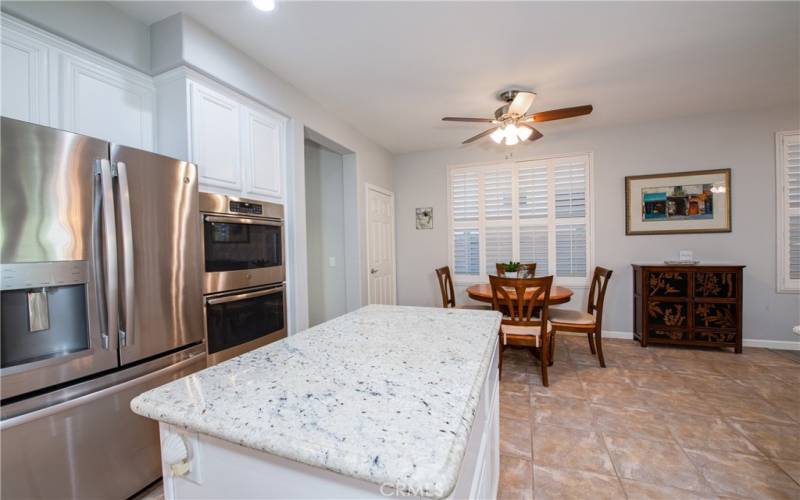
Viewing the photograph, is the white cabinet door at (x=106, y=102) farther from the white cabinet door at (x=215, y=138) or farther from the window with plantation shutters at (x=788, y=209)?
the window with plantation shutters at (x=788, y=209)

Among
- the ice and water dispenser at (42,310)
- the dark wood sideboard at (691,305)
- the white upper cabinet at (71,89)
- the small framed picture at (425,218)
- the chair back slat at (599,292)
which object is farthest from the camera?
the small framed picture at (425,218)

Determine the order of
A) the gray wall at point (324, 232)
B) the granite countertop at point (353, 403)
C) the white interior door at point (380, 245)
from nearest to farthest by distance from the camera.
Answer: the granite countertop at point (353, 403), the gray wall at point (324, 232), the white interior door at point (380, 245)

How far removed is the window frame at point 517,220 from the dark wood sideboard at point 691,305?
615 millimetres

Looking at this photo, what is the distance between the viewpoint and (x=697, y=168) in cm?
350

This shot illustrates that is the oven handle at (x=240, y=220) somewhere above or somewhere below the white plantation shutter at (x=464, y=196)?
below

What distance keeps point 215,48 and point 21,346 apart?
1901 millimetres

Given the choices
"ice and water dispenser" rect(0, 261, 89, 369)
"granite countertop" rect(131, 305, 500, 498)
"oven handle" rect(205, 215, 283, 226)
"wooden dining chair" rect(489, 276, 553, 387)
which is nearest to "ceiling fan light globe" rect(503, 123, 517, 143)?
"wooden dining chair" rect(489, 276, 553, 387)

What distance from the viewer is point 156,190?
5.06ft

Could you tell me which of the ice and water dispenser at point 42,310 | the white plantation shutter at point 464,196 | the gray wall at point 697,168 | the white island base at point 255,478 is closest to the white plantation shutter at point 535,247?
the gray wall at point 697,168

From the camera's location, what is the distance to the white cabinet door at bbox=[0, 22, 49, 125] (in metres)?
1.42

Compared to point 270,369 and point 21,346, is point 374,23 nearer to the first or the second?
point 270,369

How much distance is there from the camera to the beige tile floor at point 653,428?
61.6 inches

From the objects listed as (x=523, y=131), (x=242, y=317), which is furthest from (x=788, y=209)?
(x=242, y=317)

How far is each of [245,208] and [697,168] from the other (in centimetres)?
462
